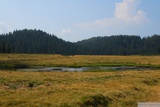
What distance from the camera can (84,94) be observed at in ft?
88.2

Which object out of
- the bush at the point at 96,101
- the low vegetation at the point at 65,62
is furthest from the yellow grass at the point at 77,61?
the bush at the point at 96,101

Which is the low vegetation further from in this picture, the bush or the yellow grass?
the bush

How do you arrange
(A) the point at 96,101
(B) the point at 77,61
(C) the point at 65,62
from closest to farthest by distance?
(A) the point at 96,101 < (C) the point at 65,62 < (B) the point at 77,61

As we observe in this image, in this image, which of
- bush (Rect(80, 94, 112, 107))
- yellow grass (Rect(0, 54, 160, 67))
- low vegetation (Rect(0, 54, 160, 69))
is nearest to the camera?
bush (Rect(80, 94, 112, 107))

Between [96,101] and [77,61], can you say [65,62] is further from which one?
[96,101]

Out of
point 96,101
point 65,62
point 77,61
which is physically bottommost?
point 96,101

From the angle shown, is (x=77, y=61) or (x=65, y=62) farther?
(x=77, y=61)

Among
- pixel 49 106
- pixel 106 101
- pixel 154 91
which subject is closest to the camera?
pixel 49 106

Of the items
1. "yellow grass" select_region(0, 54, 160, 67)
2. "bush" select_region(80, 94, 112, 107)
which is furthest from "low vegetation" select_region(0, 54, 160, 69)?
"bush" select_region(80, 94, 112, 107)

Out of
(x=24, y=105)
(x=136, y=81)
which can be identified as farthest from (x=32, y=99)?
(x=136, y=81)

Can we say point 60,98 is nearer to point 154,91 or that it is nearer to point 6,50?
point 154,91

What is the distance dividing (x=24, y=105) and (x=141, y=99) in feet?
45.7

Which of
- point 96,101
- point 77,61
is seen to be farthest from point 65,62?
point 96,101

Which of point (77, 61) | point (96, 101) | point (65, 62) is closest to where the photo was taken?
point (96, 101)
